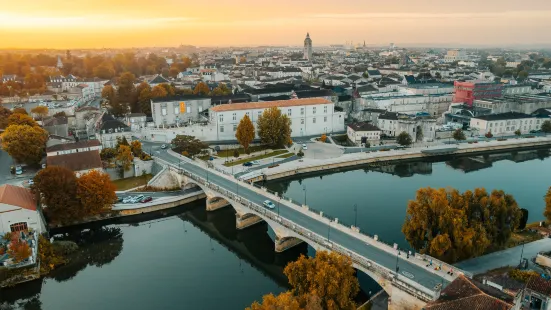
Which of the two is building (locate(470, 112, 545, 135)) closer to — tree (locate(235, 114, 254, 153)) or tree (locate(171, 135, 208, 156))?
tree (locate(235, 114, 254, 153))

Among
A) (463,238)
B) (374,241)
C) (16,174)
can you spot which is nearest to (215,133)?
(16,174)

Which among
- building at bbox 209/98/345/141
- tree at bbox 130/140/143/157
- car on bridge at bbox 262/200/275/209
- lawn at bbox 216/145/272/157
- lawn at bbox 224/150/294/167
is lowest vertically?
lawn at bbox 224/150/294/167

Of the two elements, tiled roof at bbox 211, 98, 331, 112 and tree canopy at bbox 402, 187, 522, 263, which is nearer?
tree canopy at bbox 402, 187, 522, 263

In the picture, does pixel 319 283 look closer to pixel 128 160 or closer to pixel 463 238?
pixel 463 238

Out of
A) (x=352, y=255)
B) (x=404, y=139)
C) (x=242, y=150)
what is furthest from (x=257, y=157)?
(x=352, y=255)

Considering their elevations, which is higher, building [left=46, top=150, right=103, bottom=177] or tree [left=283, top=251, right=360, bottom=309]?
building [left=46, top=150, right=103, bottom=177]

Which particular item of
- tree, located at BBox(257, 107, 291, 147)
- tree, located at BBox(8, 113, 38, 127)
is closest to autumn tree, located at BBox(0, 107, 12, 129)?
tree, located at BBox(8, 113, 38, 127)
